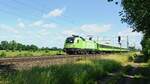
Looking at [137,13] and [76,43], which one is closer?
[137,13]

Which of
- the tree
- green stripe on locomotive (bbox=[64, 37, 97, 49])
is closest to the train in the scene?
green stripe on locomotive (bbox=[64, 37, 97, 49])

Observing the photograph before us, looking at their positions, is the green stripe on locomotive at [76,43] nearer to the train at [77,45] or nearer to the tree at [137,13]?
the train at [77,45]

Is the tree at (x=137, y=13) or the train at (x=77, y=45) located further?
the train at (x=77, y=45)

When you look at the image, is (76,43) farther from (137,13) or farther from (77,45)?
(137,13)

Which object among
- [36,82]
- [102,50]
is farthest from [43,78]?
[102,50]

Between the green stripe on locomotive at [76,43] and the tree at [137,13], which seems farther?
the green stripe on locomotive at [76,43]

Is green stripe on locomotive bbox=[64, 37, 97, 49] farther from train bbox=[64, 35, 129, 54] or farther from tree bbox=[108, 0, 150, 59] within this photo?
tree bbox=[108, 0, 150, 59]

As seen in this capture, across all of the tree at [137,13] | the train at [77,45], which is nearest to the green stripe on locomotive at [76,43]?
the train at [77,45]

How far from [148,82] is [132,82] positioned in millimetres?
1112

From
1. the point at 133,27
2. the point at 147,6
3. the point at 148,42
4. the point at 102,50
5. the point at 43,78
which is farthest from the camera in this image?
the point at 102,50

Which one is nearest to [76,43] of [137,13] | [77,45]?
[77,45]

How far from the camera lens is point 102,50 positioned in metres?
77.5

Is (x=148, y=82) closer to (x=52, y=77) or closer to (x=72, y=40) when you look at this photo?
(x=52, y=77)

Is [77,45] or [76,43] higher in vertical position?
[76,43]
